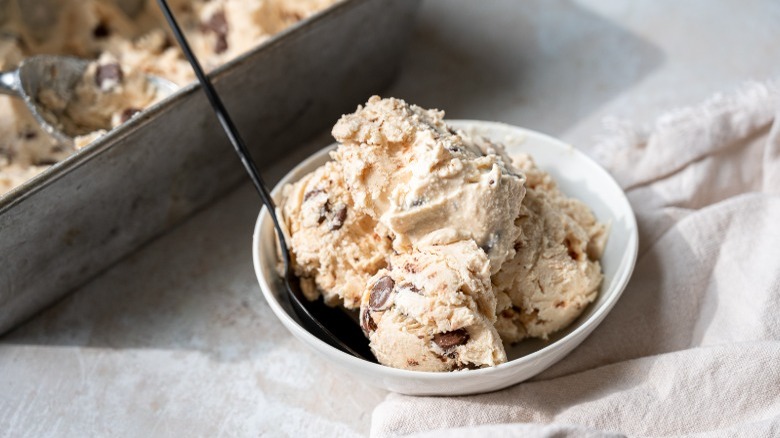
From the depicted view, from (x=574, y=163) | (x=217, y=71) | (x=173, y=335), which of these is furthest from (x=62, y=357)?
(x=574, y=163)

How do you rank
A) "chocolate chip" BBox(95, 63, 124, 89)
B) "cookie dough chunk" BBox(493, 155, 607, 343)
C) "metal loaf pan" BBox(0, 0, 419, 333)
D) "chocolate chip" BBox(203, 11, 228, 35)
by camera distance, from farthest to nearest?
"chocolate chip" BBox(203, 11, 228, 35) → "chocolate chip" BBox(95, 63, 124, 89) → "metal loaf pan" BBox(0, 0, 419, 333) → "cookie dough chunk" BBox(493, 155, 607, 343)

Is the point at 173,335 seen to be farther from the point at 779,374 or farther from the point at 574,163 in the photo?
the point at 779,374

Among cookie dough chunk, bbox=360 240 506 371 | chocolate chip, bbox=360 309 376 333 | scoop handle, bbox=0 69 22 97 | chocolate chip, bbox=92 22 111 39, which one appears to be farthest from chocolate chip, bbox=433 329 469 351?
chocolate chip, bbox=92 22 111 39

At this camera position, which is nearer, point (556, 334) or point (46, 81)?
point (556, 334)

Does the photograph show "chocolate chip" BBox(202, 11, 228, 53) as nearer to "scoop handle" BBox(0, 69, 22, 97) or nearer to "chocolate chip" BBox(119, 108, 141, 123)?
"chocolate chip" BBox(119, 108, 141, 123)

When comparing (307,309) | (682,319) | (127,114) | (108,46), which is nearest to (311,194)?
(307,309)

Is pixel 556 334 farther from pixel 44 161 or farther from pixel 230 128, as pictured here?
pixel 44 161

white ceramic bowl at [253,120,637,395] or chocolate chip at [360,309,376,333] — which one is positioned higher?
chocolate chip at [360,309,376,333]
